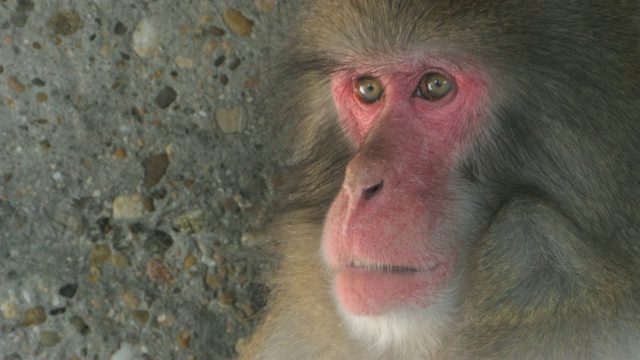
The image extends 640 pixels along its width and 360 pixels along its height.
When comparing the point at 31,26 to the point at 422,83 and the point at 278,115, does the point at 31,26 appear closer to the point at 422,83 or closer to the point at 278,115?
the point at 278,115

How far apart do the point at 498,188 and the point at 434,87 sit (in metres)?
0.30

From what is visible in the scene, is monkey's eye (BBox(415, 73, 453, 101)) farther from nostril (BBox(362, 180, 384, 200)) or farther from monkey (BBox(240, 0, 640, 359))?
nostril (BBox(362, 180, 384, 200))

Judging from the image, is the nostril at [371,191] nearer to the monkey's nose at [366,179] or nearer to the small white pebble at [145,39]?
the monkey's nose at [366,179]

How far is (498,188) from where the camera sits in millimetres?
2232

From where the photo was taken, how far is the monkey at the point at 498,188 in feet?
7.03

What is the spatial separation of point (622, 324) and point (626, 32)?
2.30ft

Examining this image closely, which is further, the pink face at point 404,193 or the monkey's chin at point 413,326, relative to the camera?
the monkey's chin at point 413,326

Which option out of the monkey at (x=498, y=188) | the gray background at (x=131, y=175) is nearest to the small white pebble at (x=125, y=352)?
the gray background at (x=131, y=175)

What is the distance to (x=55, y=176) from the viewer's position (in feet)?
10.4

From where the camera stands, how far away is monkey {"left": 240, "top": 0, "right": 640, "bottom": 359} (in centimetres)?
214

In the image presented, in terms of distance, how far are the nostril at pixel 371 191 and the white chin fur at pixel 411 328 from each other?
285 mm

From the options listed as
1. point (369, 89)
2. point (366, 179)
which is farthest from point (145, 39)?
point (366, 179)

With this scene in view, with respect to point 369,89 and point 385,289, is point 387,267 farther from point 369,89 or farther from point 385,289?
point 369,89

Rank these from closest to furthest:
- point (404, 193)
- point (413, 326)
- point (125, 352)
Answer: point (404, 193) < point (413, 326) < point (125, 352)
